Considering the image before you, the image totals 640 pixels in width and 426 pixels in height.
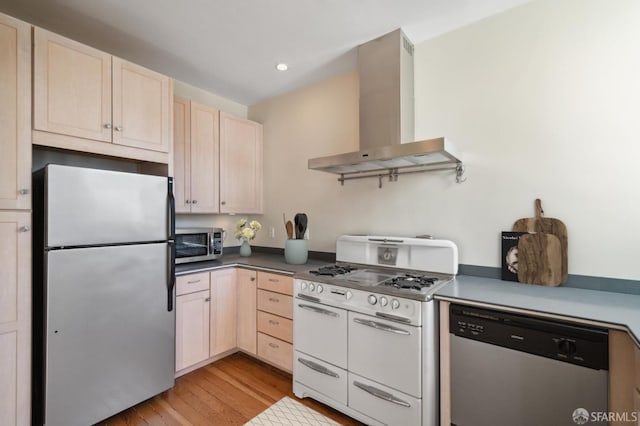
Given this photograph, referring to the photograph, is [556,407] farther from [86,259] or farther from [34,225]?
[34,225]

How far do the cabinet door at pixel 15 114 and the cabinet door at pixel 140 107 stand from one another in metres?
0.43

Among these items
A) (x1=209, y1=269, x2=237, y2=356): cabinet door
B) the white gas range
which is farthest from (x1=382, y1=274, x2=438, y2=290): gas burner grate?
(x1=209, y1=269, x2=237, y2=356): cabinet door

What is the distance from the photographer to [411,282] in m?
1.82

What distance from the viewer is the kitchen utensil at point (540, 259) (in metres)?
1.74

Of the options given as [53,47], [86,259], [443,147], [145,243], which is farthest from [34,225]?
[443,147]

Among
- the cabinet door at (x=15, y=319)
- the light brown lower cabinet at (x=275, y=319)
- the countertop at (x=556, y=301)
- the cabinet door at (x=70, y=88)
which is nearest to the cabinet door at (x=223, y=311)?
the light brown lower cabinet at (x=275, y=319)

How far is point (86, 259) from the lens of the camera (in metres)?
1.73

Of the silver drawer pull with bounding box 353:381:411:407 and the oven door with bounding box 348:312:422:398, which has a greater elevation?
the oven door with bounding box 348:312:422:398

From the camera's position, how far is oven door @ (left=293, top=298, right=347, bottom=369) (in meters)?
1.90

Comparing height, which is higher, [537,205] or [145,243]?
[537,205]

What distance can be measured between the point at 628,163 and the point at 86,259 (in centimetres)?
319

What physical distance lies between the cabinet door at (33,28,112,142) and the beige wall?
1.93 metres

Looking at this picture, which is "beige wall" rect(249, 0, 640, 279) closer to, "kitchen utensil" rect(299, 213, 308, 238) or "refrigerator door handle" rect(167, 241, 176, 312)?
"kitchen utensil" rect(299, 213, 308, 238)

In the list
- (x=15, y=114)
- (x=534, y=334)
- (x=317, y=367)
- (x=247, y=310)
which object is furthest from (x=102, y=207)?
(x=534, y=334)
